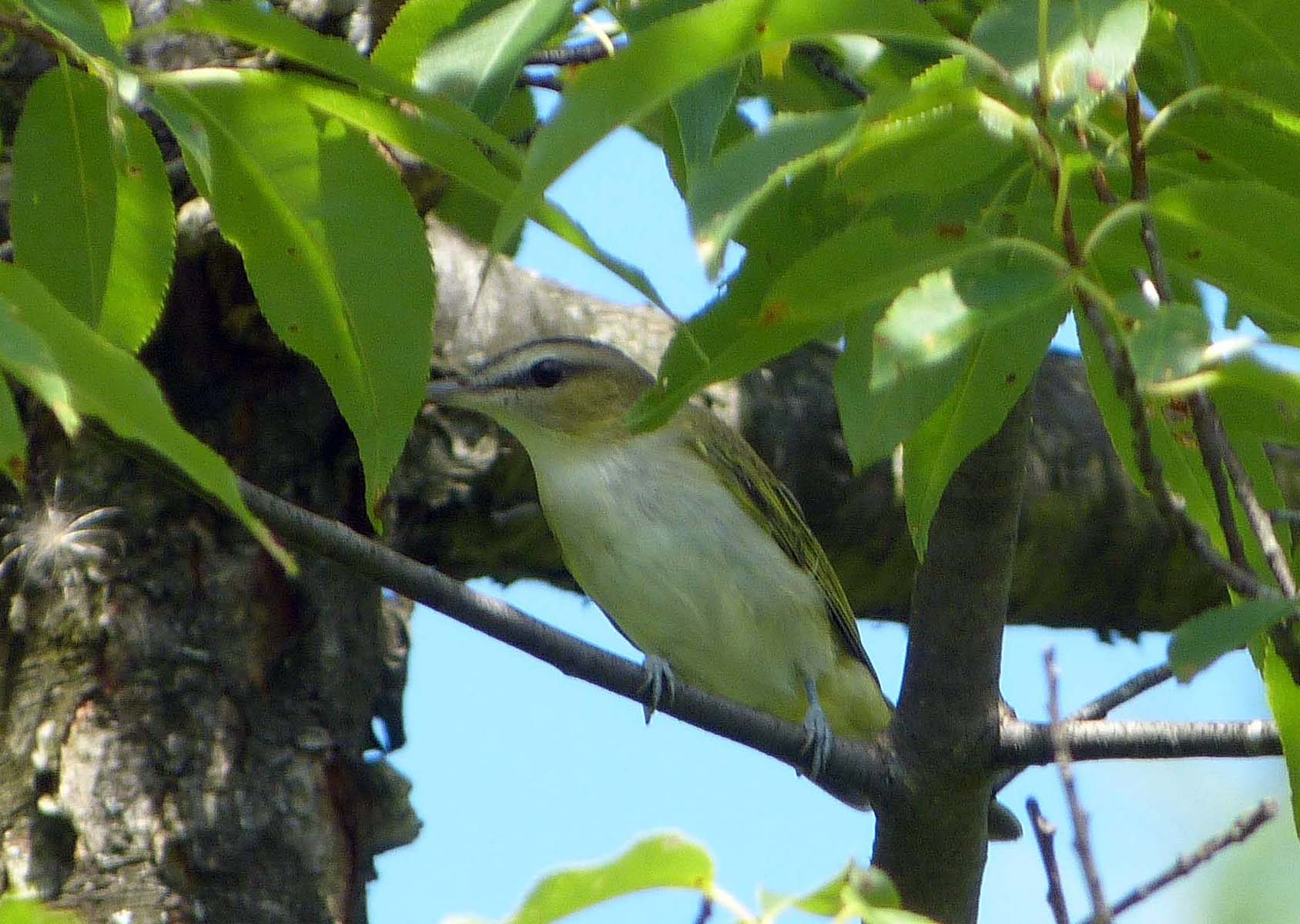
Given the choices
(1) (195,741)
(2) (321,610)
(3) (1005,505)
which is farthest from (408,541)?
(3) (1005,505)

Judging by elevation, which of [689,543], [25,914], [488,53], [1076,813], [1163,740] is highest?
[689,543]

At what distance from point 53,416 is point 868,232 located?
243 centimetres

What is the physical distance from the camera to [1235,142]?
5.78ft

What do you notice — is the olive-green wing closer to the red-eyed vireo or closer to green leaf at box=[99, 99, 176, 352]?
the red-eyed vireo

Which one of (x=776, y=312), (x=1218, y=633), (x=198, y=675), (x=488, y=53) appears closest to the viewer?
(x=1218, y=633)

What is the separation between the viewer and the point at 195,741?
132 inches

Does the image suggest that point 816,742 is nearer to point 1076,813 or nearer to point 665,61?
point 1076,813

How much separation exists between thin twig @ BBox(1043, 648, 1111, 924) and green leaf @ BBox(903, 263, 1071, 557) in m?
0.24

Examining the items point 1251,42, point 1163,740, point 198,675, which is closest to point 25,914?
point 1251,42

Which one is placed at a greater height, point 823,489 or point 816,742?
point 823,489

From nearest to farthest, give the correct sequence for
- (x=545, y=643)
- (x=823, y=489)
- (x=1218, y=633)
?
(x=1218, y=633) → (x=545, y=643) → (x=823, y=489)

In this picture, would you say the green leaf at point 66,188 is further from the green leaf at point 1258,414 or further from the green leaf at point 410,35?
the green leaf at point 1258,414

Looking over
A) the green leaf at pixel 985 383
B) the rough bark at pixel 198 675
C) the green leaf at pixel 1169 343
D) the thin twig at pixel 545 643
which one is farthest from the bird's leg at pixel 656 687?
the green leaf at pixel 1169 343

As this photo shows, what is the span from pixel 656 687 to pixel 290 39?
1557 mm
